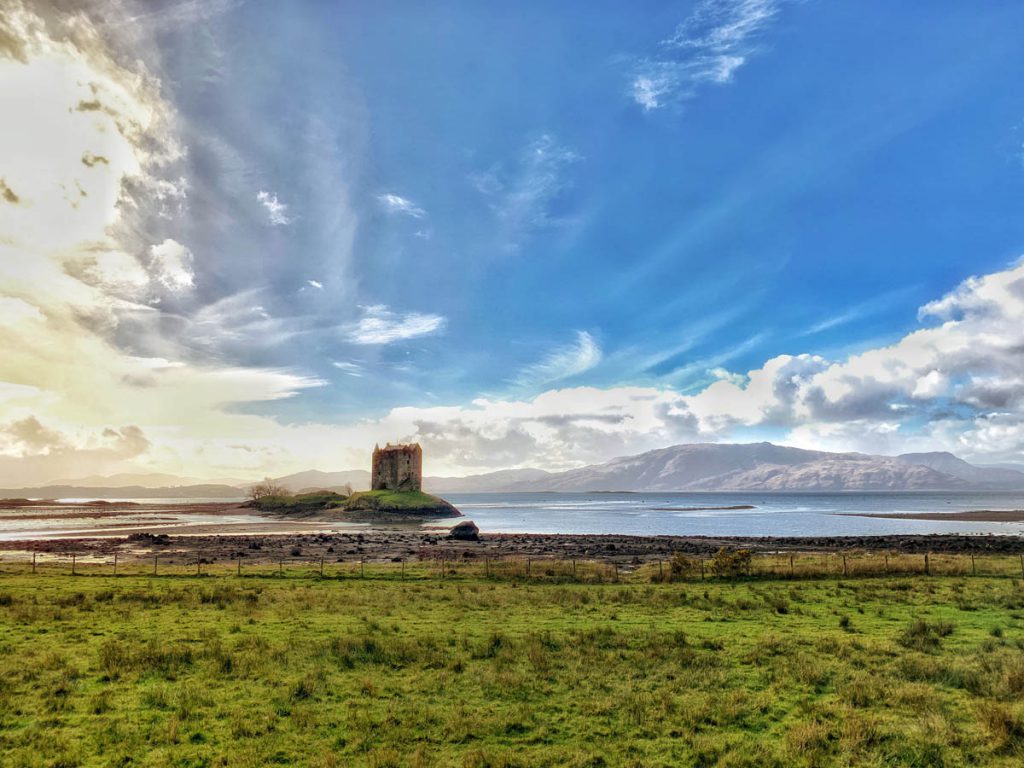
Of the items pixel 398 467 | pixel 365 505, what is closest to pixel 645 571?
pixel 365 505

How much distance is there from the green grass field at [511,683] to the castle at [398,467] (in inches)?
5863

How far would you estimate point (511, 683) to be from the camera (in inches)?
693

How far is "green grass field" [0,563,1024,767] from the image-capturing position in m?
13.3

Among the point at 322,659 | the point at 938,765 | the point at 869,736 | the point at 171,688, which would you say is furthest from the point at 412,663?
the point at 938,765

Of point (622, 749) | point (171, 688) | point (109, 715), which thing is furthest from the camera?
point (171, 688)

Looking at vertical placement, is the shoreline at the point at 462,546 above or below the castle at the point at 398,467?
below

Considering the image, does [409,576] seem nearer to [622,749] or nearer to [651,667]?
[651,667]

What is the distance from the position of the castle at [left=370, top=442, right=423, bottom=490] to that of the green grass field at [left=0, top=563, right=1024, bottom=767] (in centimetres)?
14891

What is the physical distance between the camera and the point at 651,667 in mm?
19453

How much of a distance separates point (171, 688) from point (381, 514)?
483ft

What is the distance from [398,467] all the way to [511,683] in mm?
167678

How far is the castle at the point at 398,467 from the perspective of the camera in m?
180

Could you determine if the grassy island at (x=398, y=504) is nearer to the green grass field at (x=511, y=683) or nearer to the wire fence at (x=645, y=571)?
the wire fence at (x=645, y=571)

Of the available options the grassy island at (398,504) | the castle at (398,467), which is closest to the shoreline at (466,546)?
the grassy island at (398,504)
